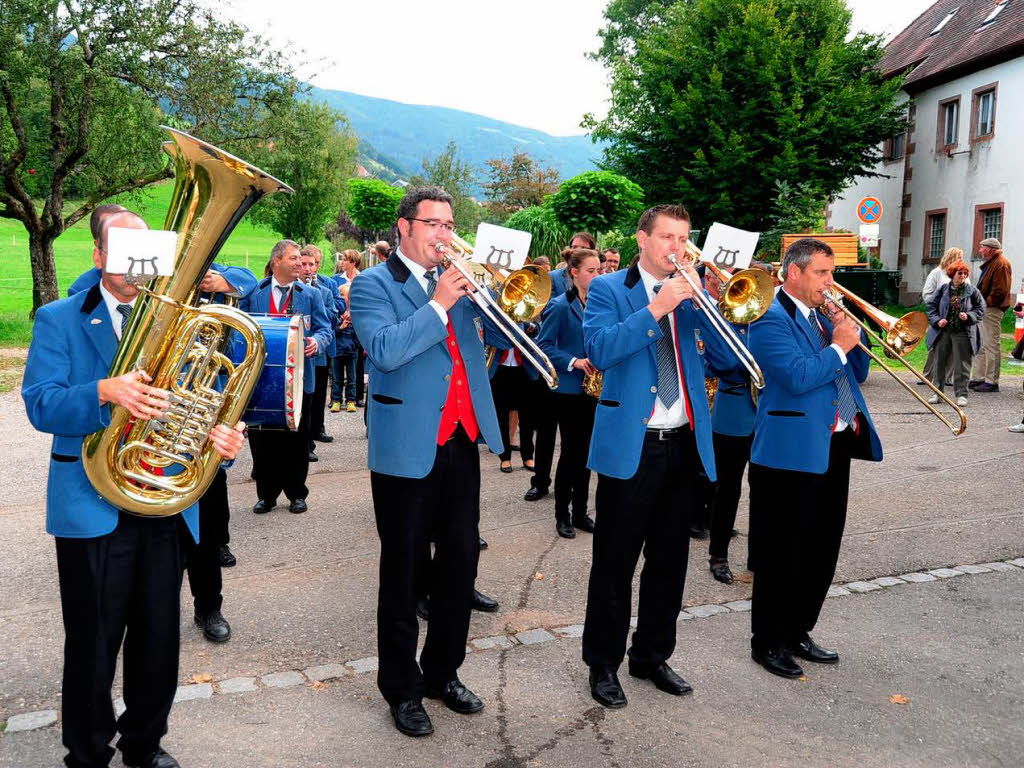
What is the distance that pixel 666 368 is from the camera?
4.22 m

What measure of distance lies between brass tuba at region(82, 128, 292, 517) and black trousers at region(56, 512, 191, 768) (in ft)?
0.67

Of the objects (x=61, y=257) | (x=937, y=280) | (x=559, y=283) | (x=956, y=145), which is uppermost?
(x=956, y=145)

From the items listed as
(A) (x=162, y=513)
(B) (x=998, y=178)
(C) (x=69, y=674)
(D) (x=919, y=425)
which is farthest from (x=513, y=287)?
(B) (x=998, y=178)

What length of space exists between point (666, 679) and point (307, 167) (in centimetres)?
3250

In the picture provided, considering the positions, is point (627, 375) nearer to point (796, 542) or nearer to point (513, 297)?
point (513, 297)

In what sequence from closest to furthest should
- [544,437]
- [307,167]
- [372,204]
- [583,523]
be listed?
[583,523]
[544,437]
[372,204]
[307,167]

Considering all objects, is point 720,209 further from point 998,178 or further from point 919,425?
point 919,425

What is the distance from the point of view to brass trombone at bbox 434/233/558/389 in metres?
3.68

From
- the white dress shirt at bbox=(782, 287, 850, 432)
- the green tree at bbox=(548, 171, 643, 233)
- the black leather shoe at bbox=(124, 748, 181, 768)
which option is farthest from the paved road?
the green tree at bbox=(548, 171, 643, 233)

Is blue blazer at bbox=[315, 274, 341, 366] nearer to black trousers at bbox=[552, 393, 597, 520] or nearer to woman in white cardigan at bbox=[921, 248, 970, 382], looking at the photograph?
black trousers at bbox=[552, 393, 597, 520]

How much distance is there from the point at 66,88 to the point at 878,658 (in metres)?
20.4

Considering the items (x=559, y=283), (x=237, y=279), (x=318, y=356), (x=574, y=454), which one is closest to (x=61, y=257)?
(x=318, y=356)

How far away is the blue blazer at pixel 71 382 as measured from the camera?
10.2ft

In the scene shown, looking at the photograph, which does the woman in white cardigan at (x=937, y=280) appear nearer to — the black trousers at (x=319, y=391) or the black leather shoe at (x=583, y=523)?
the black leather shoe at (x=583, y=523)
